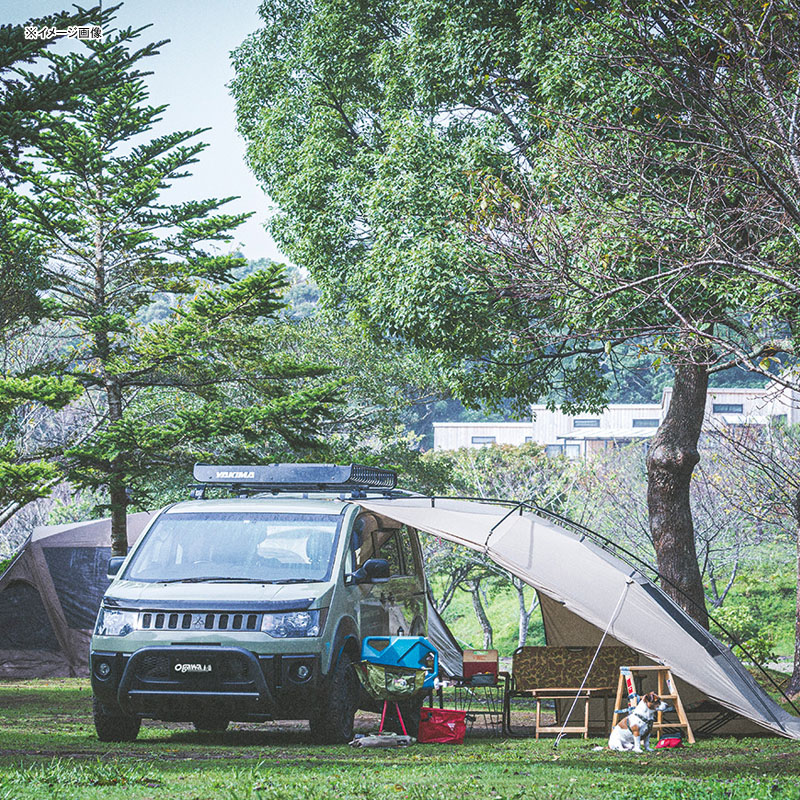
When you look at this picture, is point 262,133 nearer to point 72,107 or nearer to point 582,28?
point 582,28

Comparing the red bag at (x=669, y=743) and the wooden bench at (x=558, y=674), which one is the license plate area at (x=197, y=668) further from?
the red bag at (x=669, y=743)

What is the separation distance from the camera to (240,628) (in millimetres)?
7867

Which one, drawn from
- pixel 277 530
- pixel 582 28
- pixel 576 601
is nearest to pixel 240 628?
pixel 277 530

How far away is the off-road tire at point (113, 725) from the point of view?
8234mm

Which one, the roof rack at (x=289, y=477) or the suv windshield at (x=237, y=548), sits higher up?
the roof rack at (x=289, y=477)

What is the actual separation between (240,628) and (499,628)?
3047cm

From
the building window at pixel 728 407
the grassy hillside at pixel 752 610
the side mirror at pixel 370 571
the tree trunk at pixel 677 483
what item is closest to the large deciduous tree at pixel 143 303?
the tree trunk at pixel 677 483

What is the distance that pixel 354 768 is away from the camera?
6762 mm

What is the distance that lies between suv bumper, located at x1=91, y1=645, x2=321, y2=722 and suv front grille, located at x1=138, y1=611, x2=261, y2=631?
16cm

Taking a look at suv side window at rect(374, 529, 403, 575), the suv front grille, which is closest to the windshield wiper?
the suv front grille

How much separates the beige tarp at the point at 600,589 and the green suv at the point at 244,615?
842 millimetres

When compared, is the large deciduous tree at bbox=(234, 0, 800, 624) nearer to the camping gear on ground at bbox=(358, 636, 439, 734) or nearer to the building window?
the camping gear on ground at bbox=(358, 636, 439, 734)

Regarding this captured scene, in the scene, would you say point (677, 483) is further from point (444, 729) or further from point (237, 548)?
point (237, 548)

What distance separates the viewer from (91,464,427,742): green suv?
7.82 metres
